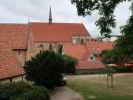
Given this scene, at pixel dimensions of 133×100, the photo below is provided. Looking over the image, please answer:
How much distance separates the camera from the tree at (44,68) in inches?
1662

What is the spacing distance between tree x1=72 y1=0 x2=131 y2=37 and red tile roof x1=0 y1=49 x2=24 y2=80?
6743mm

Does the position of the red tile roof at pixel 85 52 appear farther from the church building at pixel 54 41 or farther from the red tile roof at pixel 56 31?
the red tile roof at pixel 56 31

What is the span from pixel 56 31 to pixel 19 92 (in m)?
96.8

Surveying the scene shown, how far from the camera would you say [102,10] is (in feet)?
64.5

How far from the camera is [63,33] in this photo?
120m

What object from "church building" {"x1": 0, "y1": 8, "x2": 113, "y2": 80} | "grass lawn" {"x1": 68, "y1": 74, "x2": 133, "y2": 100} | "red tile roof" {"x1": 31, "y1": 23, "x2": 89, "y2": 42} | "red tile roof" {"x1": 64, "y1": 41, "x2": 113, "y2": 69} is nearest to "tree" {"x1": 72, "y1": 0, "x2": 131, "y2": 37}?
"grass lawn" {"x1": 68, "y1": 74, "x2": 133, "y2": 100}

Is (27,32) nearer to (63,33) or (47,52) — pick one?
(63,33)

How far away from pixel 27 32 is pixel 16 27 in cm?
362

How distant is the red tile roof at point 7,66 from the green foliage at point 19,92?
80 cm

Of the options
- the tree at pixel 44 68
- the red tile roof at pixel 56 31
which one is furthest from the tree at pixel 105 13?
the red tile roof at pixel 56 31

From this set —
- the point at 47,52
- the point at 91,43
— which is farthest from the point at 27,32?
the point at 47,52

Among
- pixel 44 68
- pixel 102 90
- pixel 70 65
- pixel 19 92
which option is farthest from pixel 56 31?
pixel 19 92

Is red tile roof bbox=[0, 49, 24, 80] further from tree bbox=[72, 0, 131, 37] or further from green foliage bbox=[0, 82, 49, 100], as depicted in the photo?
tree bbox=[72, 0, 131, 37]

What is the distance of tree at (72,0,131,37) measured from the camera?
19.2 meters
